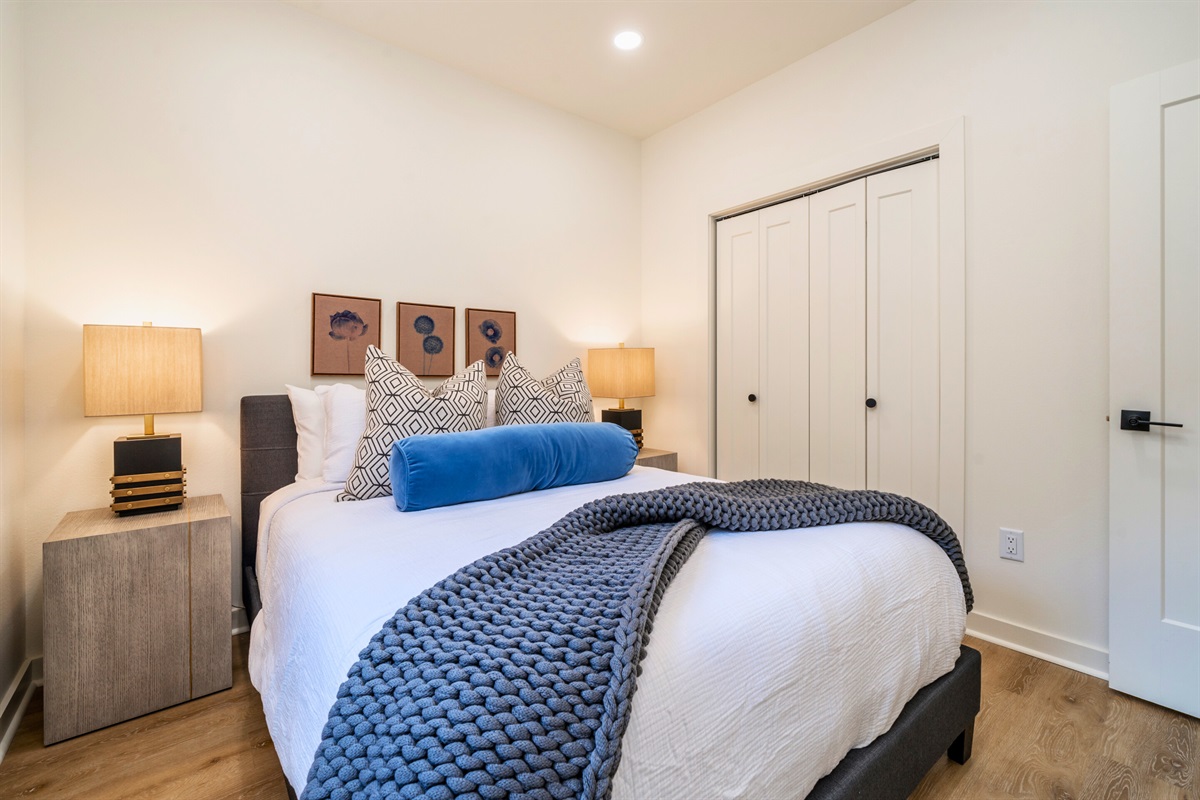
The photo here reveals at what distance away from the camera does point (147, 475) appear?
73.2 inches

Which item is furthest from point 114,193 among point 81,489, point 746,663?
point 746,663

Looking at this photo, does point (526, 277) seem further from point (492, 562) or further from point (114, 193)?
point (492, 562)

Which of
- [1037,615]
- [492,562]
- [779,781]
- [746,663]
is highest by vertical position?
[492,562]

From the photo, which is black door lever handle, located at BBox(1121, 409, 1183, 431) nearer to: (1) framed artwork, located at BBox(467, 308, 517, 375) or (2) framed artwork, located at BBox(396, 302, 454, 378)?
(1) framed artwork, located at BBox(467, 308, 517, 375)

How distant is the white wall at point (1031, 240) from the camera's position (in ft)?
6.42

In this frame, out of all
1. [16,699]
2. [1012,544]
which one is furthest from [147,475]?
[1012,544]

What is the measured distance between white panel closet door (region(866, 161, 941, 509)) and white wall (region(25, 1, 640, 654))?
5.99 feet

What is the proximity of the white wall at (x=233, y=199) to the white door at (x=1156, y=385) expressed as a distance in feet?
8.49

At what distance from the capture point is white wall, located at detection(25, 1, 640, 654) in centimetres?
192

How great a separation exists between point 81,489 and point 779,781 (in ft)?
8.09

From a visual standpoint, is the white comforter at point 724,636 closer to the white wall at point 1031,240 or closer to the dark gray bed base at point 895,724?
the dark gray bed base at point 895,724

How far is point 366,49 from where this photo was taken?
8.53 ft

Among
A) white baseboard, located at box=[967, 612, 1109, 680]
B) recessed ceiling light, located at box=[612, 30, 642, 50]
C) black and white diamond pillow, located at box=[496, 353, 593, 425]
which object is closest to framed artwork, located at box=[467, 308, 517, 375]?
black and white diamond pillow, located at box=[496, 353, 593, 425]

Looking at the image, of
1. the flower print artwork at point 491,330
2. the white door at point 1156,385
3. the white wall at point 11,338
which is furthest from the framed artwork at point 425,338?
the white door at point 1156,385
